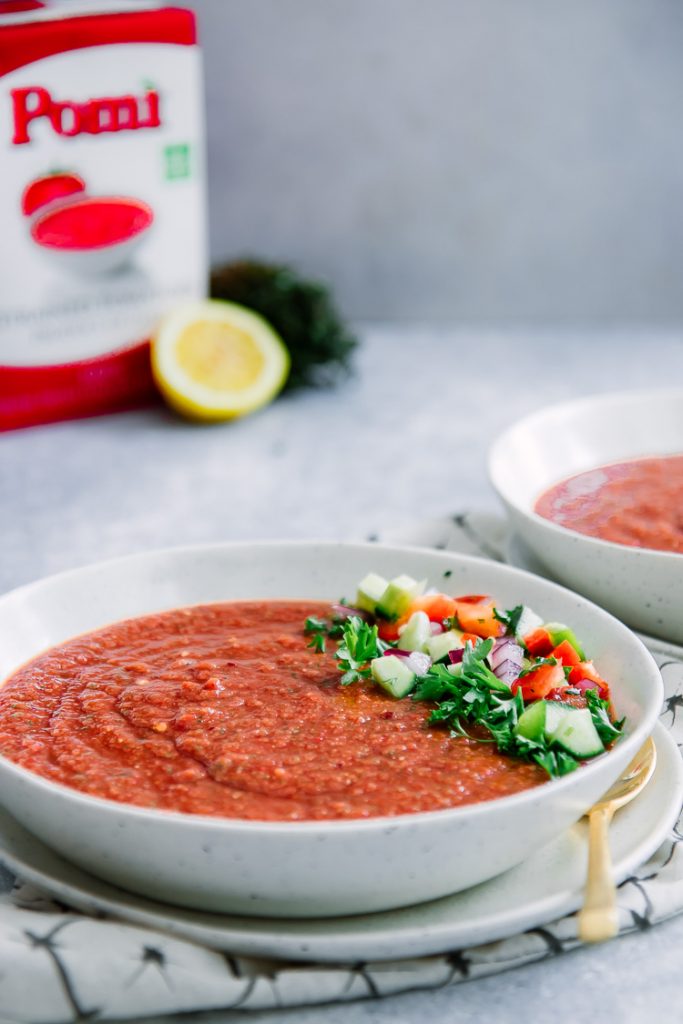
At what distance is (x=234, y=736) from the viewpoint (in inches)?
62.8

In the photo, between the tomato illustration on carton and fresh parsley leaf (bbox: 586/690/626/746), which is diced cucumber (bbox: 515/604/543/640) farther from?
the tomato illustration on carton

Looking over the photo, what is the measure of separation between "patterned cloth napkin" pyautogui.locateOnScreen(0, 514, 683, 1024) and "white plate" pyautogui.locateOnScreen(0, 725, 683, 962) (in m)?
0.02

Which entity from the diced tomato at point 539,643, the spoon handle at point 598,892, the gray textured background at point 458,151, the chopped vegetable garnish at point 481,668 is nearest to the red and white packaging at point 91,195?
the gray textured background at point 458,151

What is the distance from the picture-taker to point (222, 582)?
7.05 feet

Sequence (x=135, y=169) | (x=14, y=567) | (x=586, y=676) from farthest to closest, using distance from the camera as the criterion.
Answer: (x=135, y=169), (x=14, y=567), (x=586, y=676)

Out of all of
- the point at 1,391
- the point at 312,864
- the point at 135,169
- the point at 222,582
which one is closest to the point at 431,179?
the point at 135,169

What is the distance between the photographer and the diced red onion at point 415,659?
69.9 inches

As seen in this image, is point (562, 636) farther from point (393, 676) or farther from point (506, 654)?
point (393, 676)

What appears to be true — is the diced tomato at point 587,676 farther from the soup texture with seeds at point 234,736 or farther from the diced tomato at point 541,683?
the soup texture with seeds at point 234,736

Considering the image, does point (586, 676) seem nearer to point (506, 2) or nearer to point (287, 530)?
point (287, 530)

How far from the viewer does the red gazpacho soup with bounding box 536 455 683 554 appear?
2314 millimetres

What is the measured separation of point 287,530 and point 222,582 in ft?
2.58

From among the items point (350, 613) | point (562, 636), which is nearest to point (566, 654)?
point (562, 636)

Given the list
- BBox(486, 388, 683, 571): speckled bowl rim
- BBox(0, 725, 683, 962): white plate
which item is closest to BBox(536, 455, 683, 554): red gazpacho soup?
BBox(486, 388, 683, 571): speckled bowl rim
